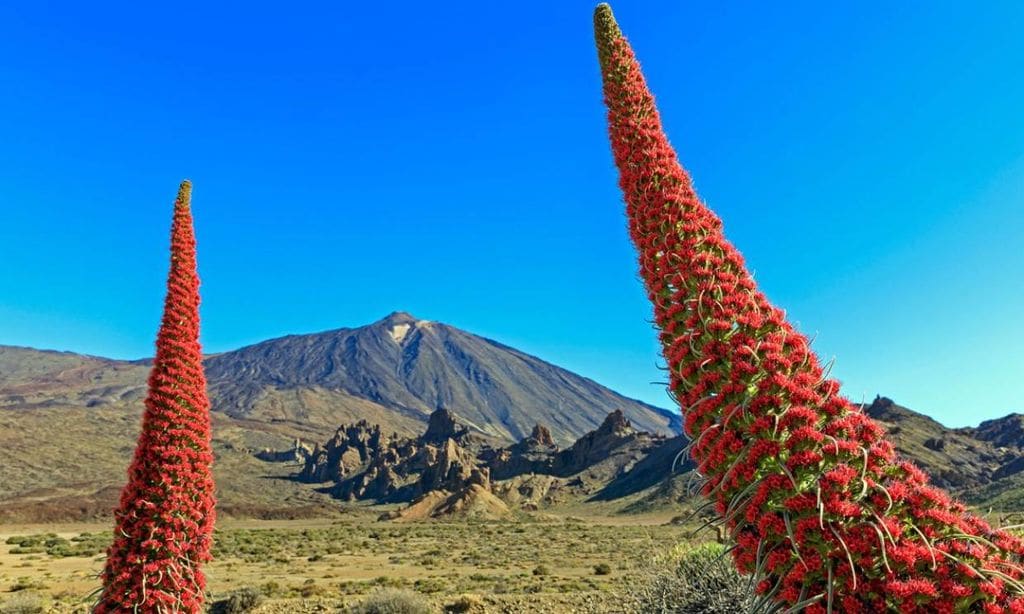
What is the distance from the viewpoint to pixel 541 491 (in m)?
85.9

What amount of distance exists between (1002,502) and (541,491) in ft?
179

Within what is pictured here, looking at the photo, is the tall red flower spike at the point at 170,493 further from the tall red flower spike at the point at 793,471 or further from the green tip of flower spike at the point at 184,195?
the tall red flower spike at the point at 793,471

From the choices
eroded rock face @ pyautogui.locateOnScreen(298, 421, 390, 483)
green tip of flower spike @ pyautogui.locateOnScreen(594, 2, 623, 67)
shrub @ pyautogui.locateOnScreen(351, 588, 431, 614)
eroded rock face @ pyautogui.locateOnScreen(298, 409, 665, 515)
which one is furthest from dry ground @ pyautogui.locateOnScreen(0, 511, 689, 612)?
eroded rock face @ pyautogui.locateOnScreen(298, 421, 390, 483)

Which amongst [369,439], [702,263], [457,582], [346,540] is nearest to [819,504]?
[702,263]

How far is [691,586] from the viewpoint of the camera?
6.96 m

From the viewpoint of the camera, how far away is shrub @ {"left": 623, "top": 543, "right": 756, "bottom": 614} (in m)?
6.38

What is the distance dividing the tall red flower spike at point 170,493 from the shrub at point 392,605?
11455 mm

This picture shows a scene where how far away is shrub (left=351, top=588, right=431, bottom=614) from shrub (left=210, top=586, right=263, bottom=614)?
3.12 metres

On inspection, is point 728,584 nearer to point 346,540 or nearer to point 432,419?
point 346,540

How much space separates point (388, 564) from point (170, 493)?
30.9 m

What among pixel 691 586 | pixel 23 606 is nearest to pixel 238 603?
pixel 23 606

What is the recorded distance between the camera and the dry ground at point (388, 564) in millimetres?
17516

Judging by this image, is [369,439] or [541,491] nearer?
[541,491]

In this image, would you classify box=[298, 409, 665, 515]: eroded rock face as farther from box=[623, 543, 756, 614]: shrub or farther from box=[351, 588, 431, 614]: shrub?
box=[623, 543, 756, 614]: shrub
